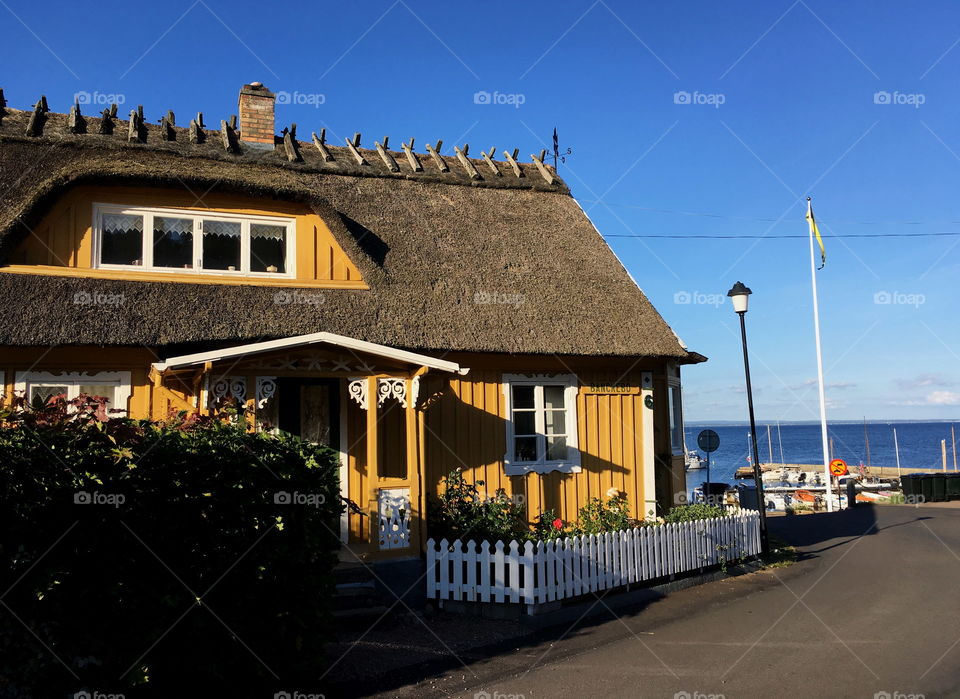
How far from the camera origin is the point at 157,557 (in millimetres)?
5531

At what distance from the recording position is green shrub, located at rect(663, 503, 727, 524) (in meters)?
12.8

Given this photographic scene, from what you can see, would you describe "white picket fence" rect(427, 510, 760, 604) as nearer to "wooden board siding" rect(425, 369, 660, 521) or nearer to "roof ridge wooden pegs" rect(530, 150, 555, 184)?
"wooden board siding" rect(425, 369, 660, 521)

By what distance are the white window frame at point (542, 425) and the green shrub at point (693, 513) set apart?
6.04 ft

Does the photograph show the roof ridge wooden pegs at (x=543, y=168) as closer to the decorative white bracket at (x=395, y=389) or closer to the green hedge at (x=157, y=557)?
the decorative white bracket at (x=395, y=389)

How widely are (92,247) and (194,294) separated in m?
1.73

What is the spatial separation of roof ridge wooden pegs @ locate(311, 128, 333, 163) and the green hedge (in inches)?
356

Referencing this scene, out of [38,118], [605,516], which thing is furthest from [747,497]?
[38,118]

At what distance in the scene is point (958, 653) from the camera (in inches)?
305

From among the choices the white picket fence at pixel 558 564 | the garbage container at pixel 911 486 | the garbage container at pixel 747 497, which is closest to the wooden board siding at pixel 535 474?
the white picket fence at pixel 558 564

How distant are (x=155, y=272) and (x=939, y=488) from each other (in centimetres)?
2783

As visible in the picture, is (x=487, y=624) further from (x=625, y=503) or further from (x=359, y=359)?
(x=625, y=503)

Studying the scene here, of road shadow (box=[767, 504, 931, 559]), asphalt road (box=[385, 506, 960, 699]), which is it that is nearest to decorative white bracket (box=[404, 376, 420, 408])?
asphalt road (box=[385, 506, 960, 699])

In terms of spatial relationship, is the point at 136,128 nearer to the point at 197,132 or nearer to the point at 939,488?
the point at 197,132

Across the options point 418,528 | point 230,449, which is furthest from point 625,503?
point 230,449
